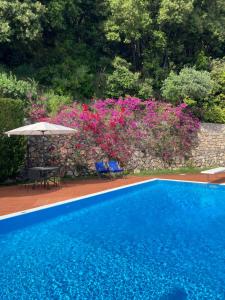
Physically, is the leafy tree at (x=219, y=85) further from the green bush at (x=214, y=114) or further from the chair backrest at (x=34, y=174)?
the chair backrest at (x=34, y=174)

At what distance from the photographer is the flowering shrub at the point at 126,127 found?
15.3 meters

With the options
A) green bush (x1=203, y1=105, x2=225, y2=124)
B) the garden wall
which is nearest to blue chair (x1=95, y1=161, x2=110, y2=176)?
the garden wall

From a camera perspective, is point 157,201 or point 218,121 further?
point 218,121

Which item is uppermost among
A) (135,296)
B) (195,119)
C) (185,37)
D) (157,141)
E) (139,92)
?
(185,37)

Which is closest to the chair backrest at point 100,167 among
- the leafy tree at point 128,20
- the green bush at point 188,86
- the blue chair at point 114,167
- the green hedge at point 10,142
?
the blue chair at point 114,167

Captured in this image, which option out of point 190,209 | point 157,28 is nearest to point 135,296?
point 190,209

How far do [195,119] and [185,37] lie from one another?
8.00m

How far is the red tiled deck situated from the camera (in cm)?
969

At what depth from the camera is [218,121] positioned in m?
A: 21.9

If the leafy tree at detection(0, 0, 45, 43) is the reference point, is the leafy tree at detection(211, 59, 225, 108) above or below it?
below

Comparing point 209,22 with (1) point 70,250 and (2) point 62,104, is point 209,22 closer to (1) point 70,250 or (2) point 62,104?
(2) point 62,104

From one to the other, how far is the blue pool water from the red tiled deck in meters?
0.79

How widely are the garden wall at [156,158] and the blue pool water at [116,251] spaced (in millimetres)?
4414

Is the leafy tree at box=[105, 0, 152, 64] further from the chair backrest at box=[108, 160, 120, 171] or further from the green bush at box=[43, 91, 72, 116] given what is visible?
the chair backrest at box=[108, 160, 120, 171]
